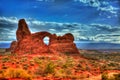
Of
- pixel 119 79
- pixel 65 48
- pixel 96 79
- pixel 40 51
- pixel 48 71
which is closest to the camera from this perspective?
pixel 119 79

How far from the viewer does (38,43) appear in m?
59.9

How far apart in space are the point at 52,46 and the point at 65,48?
3.19 meters

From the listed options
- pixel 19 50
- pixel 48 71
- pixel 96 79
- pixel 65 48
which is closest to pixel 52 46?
pixel 65 48

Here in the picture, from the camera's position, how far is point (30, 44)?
59750 mm

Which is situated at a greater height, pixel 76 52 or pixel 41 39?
pixel 41 39

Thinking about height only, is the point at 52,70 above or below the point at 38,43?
below

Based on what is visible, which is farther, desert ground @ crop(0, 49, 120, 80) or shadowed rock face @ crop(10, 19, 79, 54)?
shadowed rock face @ crop(10, 19, 79, 54)

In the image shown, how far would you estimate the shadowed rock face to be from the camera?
2344 inches

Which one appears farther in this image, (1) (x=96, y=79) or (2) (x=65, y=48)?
(2) (x=65, y=48)

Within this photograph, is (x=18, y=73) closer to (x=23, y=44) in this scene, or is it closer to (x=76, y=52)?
(x=23, y=44)

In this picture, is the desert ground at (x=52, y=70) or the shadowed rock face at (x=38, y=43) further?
the shadowed rock face at (x=38, y=43)

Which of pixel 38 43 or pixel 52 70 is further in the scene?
pixel 38 43

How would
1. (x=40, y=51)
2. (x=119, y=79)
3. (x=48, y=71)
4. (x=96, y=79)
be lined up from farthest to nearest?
1. (x=40, y=51)
2. (x=48, y=71)
3. (x=96, y=79)
4. (x=119, y=79)

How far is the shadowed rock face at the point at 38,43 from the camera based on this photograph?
5953cm
